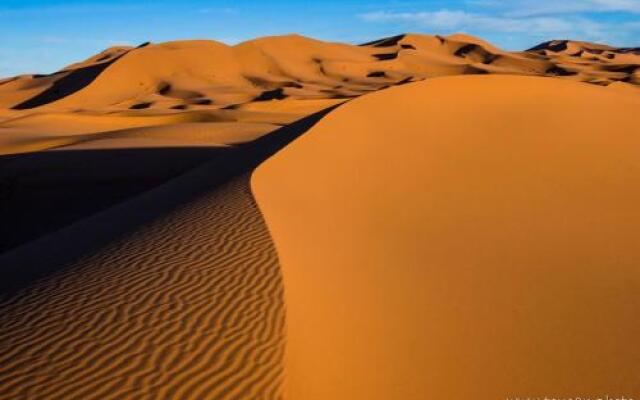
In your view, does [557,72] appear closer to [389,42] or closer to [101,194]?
[389,42]

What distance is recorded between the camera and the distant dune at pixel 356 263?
13.4 ft

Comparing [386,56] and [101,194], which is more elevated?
[386,56]

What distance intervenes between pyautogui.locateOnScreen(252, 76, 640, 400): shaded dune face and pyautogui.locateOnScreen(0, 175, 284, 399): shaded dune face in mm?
275

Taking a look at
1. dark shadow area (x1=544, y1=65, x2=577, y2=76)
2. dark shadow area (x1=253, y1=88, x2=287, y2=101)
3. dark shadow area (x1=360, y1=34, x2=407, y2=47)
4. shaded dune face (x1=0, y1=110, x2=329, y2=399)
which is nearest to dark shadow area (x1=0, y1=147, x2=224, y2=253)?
shaded dune face (x1=0, y1=110, x2=329, y2=399)

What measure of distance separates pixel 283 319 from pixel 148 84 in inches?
2346

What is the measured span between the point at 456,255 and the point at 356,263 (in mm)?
1336

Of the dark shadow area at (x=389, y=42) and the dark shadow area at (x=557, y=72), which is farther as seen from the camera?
the dark shadow area at (x=389, y=42)

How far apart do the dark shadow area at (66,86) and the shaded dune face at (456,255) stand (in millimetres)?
54377

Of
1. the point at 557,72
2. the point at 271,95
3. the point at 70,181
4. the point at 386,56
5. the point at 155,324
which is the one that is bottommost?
the point at 557,72

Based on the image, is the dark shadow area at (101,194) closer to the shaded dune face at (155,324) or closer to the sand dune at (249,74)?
the shaded dune face at (155,324)

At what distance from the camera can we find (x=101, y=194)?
13.4m

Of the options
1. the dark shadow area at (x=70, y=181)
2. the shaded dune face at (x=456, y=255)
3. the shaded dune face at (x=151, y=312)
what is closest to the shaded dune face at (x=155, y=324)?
the shaded dune face at (x=151, y=312)

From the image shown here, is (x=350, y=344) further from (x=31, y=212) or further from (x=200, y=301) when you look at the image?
(x=31, y=212)

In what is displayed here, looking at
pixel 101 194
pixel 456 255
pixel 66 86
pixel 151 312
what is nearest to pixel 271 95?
pixel 66 86
